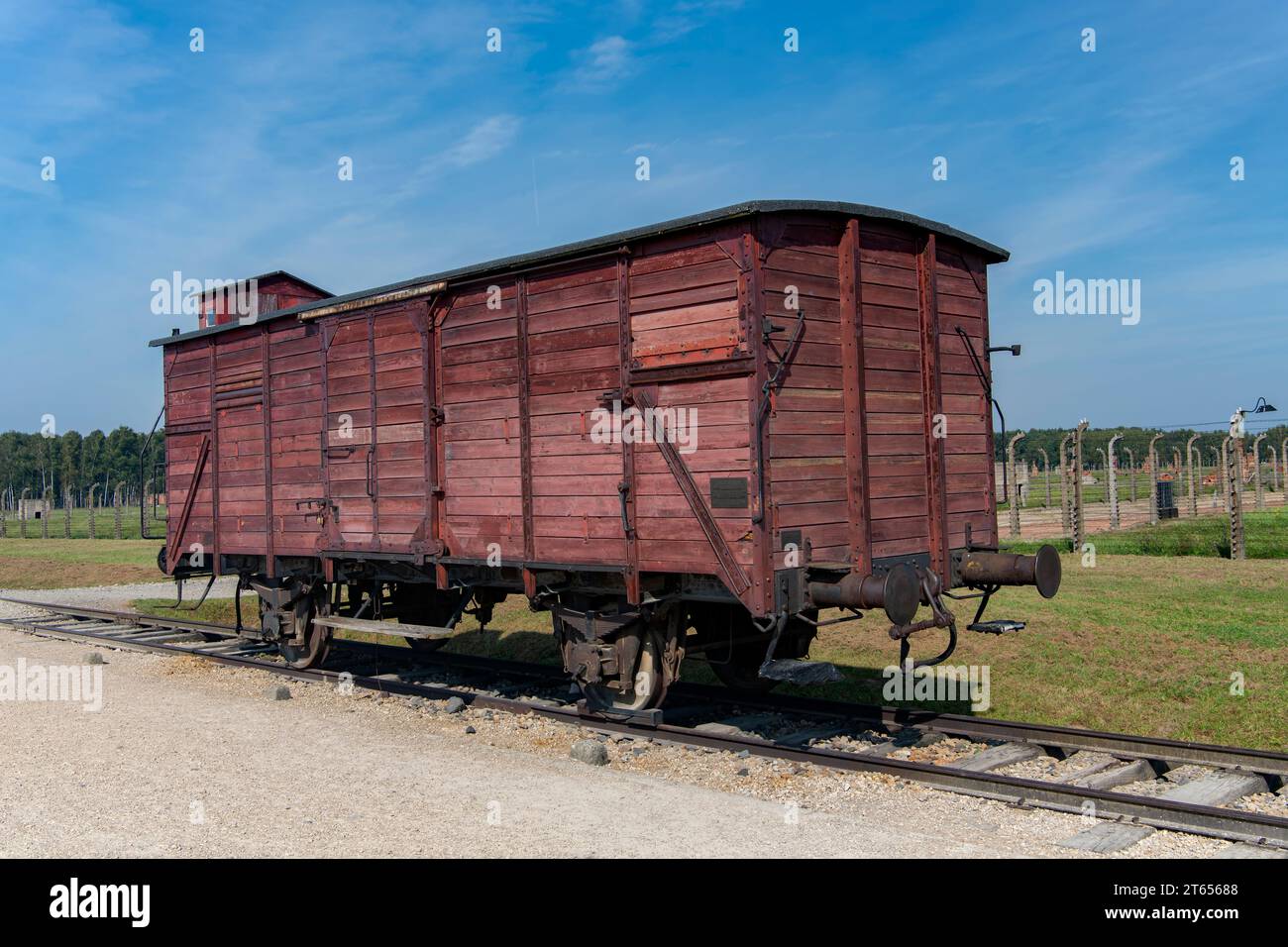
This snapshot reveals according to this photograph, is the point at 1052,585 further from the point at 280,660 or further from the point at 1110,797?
the point at 280,660

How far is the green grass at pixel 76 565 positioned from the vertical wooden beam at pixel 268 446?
1542 cm

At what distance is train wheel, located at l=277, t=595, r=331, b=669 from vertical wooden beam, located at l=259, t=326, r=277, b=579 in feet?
1.96

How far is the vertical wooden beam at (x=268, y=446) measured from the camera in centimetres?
1284

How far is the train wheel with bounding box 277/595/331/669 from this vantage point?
12875 mm

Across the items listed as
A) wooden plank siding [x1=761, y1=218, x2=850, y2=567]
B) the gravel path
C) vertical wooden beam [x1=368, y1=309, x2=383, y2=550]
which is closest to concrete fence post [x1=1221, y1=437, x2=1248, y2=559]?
wooden plank siding [x1=761, y1=218, x2=850, y2=567]

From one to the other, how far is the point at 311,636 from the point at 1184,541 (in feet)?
55.8

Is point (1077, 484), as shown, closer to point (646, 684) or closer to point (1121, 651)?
point (1121, 651)

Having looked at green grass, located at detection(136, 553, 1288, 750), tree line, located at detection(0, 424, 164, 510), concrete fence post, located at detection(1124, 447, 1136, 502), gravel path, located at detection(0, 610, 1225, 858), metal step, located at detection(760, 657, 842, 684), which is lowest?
gravel path, located at detection(0, 610, 1225, 858)

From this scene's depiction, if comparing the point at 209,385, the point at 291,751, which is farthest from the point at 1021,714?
→ the point at 209,385

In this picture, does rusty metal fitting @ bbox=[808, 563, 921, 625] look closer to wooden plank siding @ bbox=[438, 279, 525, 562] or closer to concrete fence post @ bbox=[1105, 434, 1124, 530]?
wooden plank siding @ bbox=[438, 279, 525, 562]

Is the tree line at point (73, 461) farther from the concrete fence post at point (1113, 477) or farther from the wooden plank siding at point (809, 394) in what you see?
the wooden plank siding at point (809, 394)

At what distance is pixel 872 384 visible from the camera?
8.53 m

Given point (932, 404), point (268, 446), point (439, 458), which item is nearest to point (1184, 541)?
point (932, 404)

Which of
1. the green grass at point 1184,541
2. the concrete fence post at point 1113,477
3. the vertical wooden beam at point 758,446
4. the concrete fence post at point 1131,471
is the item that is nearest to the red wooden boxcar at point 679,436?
the vertical wooden beam at point 758,446
